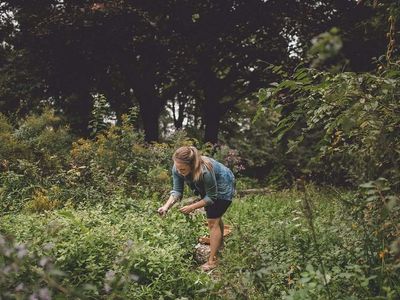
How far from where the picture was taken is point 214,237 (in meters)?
5.82

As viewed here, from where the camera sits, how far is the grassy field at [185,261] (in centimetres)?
360

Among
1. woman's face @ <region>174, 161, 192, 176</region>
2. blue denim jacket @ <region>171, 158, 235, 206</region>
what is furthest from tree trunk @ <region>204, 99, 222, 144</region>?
woman's face @ <region>174, 161, 192, 176</region>

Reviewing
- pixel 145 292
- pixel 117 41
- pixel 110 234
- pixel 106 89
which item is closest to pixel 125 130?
pixel 110 234

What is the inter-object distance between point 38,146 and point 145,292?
251 inches

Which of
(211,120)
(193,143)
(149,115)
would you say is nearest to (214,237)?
(193,143)

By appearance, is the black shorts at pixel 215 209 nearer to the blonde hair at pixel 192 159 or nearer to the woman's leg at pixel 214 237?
the woman's leg at pixel 214 237

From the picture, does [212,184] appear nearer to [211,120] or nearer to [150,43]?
[150,43]

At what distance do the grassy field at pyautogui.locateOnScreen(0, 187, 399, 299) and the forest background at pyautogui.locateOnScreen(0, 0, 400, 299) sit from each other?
25mm

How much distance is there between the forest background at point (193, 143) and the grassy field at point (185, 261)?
0.08 feet

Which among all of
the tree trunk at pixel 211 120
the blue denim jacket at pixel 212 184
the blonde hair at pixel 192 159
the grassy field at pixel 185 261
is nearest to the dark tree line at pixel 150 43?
the tree trunk at pixel 211 120

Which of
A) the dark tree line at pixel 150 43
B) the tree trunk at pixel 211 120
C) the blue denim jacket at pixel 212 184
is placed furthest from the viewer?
the tree trunk at pixel 211 120

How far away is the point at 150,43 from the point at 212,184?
430 inches

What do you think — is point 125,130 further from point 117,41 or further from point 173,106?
point 173,106

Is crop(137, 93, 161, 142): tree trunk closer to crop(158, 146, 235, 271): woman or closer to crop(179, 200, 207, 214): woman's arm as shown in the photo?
crop(158, 146, 235, 271): woman
